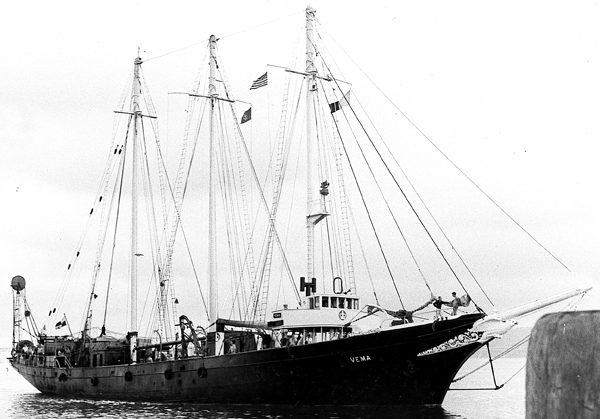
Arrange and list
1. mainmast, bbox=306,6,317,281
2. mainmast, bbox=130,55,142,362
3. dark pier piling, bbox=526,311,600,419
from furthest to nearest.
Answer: mainmast, bbox=130,55,142,362 < mainmast, bbox=306,6,317,281 < dark pier piling, bbox=526,311,600,419

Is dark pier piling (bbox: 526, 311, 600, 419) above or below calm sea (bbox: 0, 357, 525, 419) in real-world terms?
above

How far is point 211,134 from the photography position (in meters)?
56.7

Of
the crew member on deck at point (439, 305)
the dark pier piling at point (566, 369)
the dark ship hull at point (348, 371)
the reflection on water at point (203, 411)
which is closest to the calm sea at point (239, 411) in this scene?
the reflection on water at point (203, 411)

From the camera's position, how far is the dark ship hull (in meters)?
38.7

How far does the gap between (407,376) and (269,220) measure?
18244 mm

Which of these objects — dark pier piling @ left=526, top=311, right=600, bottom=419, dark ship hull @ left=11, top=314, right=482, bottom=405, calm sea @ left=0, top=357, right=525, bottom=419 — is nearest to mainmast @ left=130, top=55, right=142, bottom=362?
calm sea @ left=0, top=357, right=525, bottom=419

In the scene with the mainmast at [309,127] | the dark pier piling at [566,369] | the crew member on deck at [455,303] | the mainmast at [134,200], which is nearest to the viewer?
the dark pier piling at [566,369]

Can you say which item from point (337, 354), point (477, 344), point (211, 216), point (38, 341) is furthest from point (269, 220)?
point (38, 341)

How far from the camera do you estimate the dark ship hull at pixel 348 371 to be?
3866 cm

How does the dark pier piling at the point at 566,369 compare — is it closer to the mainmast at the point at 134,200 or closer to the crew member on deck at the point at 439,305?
the crew member on deck at the point at 439,305

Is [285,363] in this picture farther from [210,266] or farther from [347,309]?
[210,266]

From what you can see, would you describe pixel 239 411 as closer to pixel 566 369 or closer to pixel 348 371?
pixel 348 371

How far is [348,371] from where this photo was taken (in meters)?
39.6

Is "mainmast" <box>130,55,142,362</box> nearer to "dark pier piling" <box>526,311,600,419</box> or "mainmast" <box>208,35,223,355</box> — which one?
"mainmast" <box>208,35,223,355</box>
